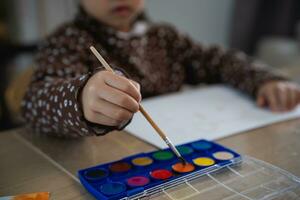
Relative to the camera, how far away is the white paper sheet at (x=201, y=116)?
628mm

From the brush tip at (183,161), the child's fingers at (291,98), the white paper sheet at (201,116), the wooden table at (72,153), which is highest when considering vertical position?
the child's fingers at (291,98)

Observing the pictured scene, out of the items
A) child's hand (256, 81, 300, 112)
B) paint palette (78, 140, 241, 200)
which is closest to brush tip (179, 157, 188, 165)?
paint palette (78, 140, 241, 200)

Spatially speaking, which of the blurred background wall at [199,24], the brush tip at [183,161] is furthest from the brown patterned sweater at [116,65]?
the blurred background wall at [199,24]

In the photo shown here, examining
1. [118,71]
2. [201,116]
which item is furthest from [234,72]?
[118,71]

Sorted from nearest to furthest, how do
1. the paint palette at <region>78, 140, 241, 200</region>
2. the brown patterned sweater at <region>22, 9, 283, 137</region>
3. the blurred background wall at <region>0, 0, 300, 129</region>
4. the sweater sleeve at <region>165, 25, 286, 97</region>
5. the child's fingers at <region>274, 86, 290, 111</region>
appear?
the paint palette at <region>78, 140, 241, 200</region> → the brown patterned sweater at <region>22, 9, 283, 137</region> → the child's fingers at <region>274, 86, 290, 111</region> → the sweater sleeve at <region>165, 25, 286, 97</region> → the blurred background wall at <region>0, 0, 300, 129</region>

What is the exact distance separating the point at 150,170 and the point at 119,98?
98 millimetres

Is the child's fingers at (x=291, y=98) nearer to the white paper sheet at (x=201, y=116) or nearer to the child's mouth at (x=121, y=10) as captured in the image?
the white paper sheet at (x=201, y=116)

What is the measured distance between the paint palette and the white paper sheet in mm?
62

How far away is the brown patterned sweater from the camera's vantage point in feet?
1.85

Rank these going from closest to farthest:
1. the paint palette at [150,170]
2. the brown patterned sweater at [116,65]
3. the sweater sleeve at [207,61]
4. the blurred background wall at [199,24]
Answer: the paint palette at [150,170] < the brown patterned sweater at [116,65] < the sweater sleeve at [207,61] < the blurred background wall at [199,24]

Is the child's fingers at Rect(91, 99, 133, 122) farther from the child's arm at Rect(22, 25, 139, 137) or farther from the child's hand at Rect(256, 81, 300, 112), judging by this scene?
the child's hand at Rect(256, 81, 300, 112)

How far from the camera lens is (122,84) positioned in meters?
0.46

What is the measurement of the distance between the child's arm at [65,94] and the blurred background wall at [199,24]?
0.90 m

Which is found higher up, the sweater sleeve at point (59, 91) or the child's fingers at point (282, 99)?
the sweater sleeve at point (59, 91)
